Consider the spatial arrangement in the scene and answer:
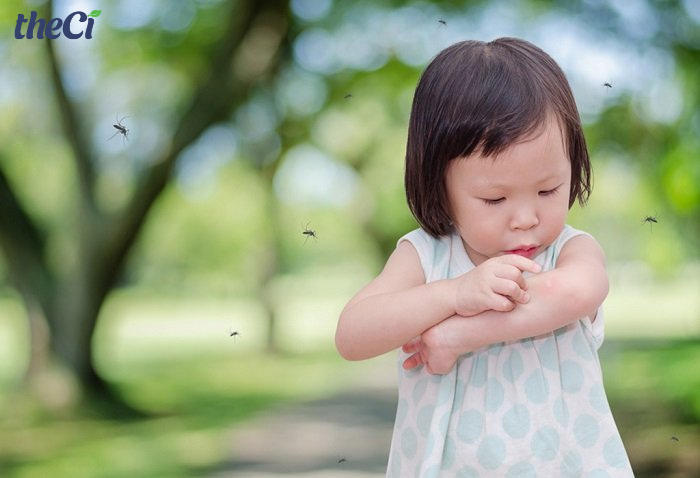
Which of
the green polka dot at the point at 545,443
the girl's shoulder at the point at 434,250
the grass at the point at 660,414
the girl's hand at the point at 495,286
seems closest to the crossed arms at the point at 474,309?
the girl's hand at the point at 495,286

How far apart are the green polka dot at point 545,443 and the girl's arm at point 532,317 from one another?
0.67 feet

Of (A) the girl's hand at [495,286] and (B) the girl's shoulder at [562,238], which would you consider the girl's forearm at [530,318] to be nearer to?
(A) the girl's hand at [495,286]

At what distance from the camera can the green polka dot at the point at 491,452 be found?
1.80 metres

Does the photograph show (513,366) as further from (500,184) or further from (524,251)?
(500,184)

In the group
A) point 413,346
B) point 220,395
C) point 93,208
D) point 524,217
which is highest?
point 524,217

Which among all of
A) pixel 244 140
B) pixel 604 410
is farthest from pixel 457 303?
pixel 244 140

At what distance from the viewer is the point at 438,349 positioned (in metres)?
1.75

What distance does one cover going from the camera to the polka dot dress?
1.81 m

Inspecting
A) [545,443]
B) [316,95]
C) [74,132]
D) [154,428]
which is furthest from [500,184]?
[316,95]

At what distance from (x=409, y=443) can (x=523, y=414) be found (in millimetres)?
238

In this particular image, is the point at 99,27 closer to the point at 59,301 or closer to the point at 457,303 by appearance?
the point at 59,301

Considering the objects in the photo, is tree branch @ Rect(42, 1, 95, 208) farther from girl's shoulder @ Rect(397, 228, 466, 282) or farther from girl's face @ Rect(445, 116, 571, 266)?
girl's face @ Rect(445, 116, 571, 266)

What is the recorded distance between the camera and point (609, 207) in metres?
14.1

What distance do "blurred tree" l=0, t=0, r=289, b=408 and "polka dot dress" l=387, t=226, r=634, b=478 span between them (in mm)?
8674
